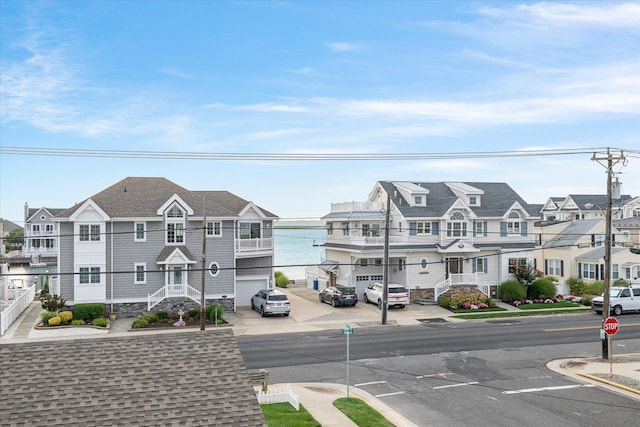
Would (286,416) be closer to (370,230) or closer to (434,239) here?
(370,230)

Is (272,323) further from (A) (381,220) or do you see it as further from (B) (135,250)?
(A) (381,220)

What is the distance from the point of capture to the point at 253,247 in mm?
43500

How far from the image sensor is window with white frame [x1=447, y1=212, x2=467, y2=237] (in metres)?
47.0

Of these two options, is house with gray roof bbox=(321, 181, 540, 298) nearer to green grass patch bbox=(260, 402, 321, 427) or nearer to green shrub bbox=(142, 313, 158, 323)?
green shrub bbox=(142, 313, 158, 323)

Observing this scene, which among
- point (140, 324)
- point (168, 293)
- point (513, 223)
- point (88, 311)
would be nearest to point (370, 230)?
point (513, 223)

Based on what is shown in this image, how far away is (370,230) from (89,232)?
20.8 meters

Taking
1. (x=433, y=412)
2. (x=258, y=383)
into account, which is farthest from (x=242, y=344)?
(x=433, y=412)

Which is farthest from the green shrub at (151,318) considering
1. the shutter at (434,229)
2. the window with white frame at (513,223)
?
the window with white frame at (513,223)

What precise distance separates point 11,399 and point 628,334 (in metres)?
31.8

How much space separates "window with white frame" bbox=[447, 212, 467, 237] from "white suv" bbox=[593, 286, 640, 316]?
10.9 m

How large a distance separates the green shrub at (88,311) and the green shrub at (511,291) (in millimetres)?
28864

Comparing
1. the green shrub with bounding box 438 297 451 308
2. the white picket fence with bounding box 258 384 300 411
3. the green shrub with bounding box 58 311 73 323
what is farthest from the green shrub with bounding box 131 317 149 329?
the green shrub with bounding box 438 297 451 308

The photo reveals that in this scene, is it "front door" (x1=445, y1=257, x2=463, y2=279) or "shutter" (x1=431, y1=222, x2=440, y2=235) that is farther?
"shutter" (x1=431, y1=222, x2=440, y2=235)

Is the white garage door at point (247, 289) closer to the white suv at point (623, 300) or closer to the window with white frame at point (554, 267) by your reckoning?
the white suv at point (623, 300)
